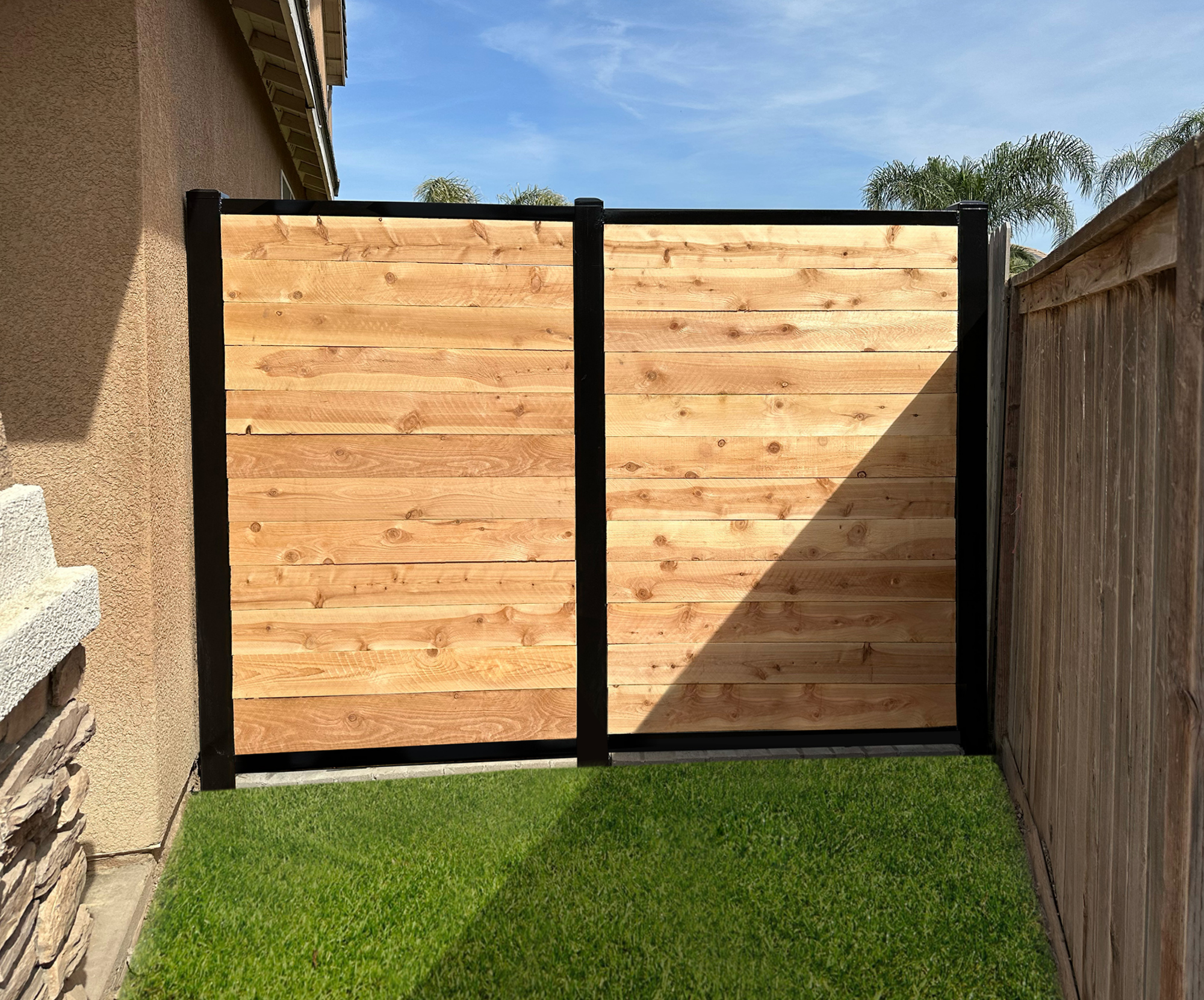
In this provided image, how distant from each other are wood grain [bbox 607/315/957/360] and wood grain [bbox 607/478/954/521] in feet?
2.00

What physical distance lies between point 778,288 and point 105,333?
2733 mm

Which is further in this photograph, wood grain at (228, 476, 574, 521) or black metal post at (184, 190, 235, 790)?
wood grain at (228, 476, 574, 521)

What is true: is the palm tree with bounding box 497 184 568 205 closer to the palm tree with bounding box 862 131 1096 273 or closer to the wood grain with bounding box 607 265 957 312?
the palm tree with bounding box 862 131 1096 273

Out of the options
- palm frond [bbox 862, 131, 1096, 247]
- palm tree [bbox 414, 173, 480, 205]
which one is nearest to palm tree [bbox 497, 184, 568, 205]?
palm tree [bbox 414, 173, 480, 205]

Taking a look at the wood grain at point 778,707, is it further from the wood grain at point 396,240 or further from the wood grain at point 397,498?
the wood grain at point 396,240

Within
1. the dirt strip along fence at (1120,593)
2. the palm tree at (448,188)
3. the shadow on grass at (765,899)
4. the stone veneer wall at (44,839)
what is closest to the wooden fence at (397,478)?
the shadow on grass at (765,899)

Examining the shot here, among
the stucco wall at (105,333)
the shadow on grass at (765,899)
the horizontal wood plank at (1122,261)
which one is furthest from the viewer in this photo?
the stucco wall at (105,333)

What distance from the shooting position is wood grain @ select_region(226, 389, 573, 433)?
3.82 metres

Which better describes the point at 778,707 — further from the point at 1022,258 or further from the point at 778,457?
the point at 1022,258

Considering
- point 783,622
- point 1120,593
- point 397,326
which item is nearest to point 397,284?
point 397,326

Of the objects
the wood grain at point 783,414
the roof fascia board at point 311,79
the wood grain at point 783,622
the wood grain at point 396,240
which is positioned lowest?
the wood grain at point 783,622

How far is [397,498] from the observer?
154 inches

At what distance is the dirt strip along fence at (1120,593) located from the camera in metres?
1.62

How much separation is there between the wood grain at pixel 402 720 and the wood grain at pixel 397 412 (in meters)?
1.19
